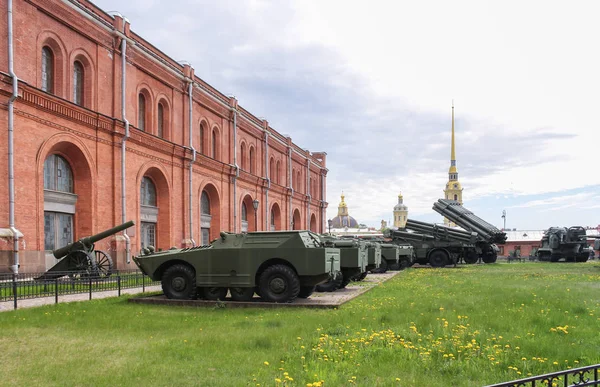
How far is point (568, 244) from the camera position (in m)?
36.1

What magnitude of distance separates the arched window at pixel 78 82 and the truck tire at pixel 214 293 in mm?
13832

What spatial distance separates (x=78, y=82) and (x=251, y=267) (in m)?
15.3

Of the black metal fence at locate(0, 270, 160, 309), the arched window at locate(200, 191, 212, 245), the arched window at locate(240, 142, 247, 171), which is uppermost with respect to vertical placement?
the arched window at locate(240, 142, 247, 171)

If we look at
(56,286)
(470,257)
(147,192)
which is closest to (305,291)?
(56,286)

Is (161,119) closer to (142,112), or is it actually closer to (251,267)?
(142,112)

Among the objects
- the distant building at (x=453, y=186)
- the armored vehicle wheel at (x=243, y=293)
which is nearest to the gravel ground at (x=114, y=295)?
the armored vehicle wheel at (x=243, y=293)

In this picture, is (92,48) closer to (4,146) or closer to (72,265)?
(4,146)

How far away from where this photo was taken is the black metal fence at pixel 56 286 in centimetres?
1304

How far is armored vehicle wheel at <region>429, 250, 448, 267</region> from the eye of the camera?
1214 inches

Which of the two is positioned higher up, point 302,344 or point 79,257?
point 79,257

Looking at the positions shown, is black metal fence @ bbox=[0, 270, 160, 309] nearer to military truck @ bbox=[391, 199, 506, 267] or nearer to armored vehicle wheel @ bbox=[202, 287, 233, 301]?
armored vehicle wheel @ bbox=[202, 287, 233, 301]

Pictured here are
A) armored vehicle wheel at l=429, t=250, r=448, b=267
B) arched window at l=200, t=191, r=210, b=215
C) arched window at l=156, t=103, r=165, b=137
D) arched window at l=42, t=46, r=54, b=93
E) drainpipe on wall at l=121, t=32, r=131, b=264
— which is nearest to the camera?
arched window at l=42, t=46, r=54, b=93

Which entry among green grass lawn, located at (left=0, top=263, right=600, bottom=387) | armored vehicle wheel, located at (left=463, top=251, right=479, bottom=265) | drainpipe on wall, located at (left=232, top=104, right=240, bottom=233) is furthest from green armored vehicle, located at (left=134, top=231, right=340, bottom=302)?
drainpipe on wall, located at (left=232, top=104, right=240, bottom=233)

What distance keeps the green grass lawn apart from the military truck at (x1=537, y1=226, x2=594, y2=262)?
26.8m
